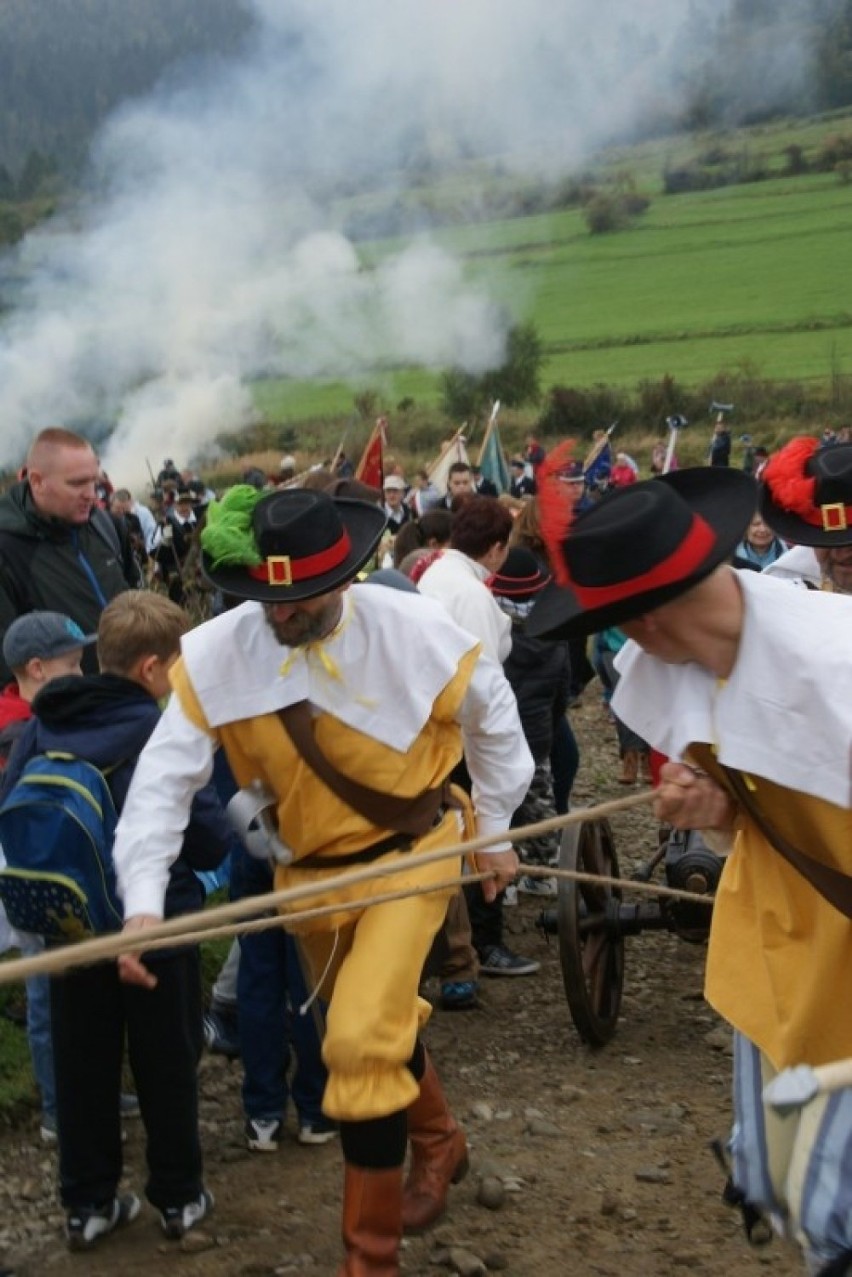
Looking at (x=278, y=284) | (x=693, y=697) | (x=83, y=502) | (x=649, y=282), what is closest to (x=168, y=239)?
(x=278, y=284)

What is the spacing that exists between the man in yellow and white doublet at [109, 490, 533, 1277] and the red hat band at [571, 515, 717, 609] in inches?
44.3

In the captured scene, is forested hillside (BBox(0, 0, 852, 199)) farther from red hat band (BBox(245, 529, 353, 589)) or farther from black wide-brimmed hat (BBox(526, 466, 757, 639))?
black wide-brimmed hat (BBox(526, 466, 757, 639))

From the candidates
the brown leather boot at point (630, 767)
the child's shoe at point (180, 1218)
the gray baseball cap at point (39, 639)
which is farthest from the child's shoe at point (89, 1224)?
the brown leather boot at point (630, 767)

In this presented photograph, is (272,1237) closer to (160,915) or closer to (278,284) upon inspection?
(160,915)

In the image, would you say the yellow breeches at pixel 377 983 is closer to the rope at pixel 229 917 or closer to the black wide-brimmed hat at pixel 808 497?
the rope at pixel 229 917

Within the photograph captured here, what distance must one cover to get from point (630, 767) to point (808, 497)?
4.56m

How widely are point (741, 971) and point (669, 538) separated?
0.94 meters

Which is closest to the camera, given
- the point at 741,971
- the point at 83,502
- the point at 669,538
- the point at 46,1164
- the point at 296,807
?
the point at 669,538

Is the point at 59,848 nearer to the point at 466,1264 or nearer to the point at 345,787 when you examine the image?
the point at 345,787

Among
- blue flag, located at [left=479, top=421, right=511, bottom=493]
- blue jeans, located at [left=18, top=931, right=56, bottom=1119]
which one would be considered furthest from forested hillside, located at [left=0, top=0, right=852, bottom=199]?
blue jeans, located at [left=18, top=931, right=56, bottom=1119]

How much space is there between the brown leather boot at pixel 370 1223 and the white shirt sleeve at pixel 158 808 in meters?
0.83

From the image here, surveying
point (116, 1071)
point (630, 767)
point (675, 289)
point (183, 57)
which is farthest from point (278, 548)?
point (183, 57)

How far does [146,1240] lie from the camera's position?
15.1 feet

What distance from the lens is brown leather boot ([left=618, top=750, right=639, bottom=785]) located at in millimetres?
9812
